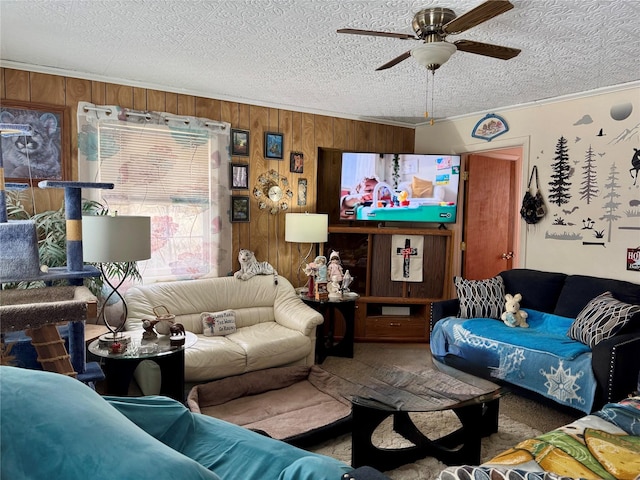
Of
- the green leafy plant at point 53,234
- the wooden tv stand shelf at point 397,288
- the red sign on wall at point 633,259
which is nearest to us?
the green leafy plant at point 53,234

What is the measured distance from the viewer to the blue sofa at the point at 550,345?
281cm

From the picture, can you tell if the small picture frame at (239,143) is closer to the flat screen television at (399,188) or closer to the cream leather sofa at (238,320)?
the flat screen television at (399,188)

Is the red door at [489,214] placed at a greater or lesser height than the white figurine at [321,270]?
greater

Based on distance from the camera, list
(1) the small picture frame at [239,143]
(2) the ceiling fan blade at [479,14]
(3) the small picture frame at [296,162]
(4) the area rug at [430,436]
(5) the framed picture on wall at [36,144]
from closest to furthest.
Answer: (2) the ceiling fan blade at [479,14] → (4) the area rug at [430,436] → (5) the framed picture on wall at [36,144] → (1) the small picture frame at [239,143] → (3) the small picture frame at [296,162]

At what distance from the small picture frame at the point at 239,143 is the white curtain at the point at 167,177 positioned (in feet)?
0.23

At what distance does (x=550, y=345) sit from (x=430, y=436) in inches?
44.2

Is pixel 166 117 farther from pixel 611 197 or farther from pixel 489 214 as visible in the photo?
pixel 611 197

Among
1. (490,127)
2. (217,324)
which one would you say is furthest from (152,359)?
(490,127)

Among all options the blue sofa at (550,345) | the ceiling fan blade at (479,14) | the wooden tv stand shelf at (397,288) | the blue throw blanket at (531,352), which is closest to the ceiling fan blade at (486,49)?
the ceiling fan blade at (479,14)

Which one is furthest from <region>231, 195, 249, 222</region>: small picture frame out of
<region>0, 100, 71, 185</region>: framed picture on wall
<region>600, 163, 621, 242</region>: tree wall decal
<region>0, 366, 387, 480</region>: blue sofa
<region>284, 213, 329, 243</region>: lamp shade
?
<region>0, 366, 387, 480</region>: blue sofa

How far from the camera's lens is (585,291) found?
12.0 feet

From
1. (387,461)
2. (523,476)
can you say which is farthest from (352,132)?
(523,476)

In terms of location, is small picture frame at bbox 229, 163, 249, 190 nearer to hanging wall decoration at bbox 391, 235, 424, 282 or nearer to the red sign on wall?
hanging wall decoration at bbox 391, 235, 424, 282

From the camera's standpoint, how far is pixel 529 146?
170 inches
